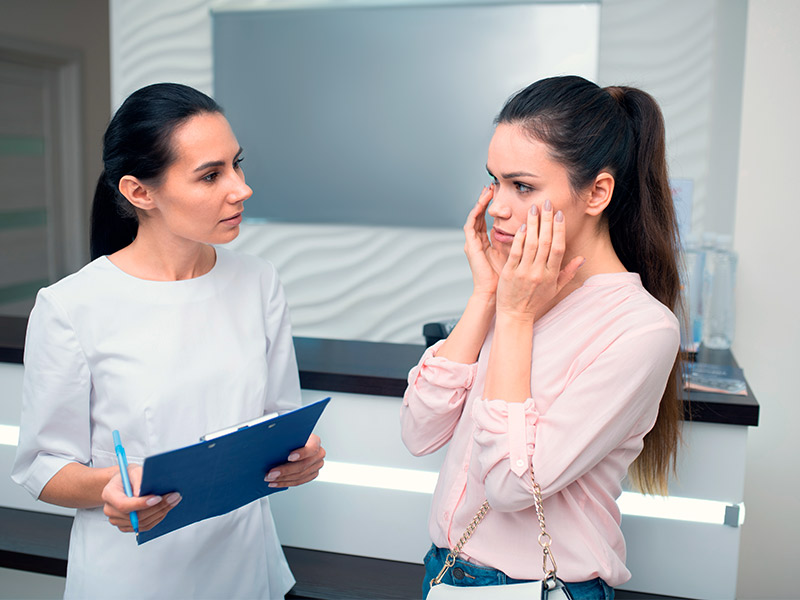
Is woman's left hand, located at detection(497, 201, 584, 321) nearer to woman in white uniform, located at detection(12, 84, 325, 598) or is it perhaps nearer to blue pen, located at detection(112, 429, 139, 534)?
woman in white uniform, located at detection(12, 84, 325, 598)

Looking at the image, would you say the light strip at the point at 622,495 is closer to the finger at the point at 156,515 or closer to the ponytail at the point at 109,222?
the finger at the point at 156,515

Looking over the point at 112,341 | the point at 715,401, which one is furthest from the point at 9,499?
the point at 715,401

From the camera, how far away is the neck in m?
1.58

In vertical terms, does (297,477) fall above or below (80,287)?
below

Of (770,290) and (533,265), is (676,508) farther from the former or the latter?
(770,290)

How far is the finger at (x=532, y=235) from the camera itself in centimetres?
121

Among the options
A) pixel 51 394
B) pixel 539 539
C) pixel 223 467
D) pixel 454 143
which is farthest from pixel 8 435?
pixel 454 143

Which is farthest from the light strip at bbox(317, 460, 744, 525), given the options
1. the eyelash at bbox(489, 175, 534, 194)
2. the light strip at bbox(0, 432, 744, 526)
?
the eyelash at bbox(489, 175, 534, 194)

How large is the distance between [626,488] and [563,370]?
680 mm

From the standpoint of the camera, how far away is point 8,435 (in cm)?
215

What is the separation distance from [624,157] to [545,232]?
219mm

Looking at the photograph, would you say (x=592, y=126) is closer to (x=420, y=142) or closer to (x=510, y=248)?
(x=510, y=248)

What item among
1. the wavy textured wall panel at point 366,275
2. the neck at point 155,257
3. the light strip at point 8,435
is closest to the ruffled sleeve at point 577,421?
the neck at point 155,257

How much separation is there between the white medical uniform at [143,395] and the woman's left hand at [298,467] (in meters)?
0.16
